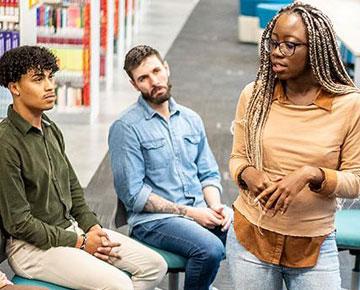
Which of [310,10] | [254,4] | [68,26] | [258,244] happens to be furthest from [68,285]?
[254,4]

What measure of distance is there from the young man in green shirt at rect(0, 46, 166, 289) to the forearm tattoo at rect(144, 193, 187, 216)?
0.21 metres

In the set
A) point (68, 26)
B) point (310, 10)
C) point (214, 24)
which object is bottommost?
point (214, 24)

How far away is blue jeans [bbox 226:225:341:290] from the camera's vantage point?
2.98m

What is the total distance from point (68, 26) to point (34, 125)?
4253 mm

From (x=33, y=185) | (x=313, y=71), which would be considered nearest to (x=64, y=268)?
(x=33, y=185)

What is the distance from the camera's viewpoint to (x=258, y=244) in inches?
119

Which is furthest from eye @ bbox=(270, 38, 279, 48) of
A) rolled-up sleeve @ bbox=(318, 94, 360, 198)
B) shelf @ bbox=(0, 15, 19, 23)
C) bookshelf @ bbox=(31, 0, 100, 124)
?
bookshelf @ bbox=(31, 0, 100, 124)

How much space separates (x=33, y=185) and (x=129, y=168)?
0.52 m

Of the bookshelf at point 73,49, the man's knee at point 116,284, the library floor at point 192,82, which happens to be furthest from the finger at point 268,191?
the bookshelf at point 73,49

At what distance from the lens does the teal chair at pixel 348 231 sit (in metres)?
3.95

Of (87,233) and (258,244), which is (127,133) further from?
(258,244)

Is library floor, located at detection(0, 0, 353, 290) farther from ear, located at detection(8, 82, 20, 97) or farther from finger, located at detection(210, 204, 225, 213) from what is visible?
ear, located at detection(8, 82, 20, 97)

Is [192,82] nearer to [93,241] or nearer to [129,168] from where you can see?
[129,168]

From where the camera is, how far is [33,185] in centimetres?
361
